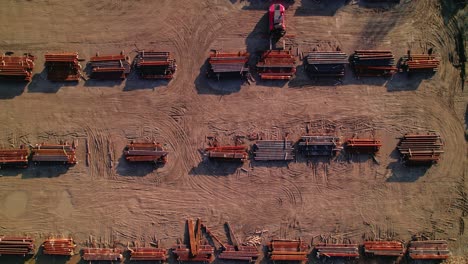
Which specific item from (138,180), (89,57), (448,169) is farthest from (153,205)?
(448,169)

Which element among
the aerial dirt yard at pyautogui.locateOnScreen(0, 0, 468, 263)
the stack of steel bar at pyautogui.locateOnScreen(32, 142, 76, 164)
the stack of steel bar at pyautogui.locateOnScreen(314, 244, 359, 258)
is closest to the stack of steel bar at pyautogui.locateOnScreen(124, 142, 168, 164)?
the aerial dirt yard at pyautogui.locateOnScreen(0, 0, 468, 263)

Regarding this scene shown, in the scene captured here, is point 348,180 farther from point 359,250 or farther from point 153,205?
point 153,205

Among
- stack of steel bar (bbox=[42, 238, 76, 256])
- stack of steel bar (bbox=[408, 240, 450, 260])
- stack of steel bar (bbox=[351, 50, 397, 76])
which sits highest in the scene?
stack of steel bar (bbox=[351, 50, 397, 76])

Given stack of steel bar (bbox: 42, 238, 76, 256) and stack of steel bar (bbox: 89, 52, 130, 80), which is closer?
stack of steel bar (bbox: 42, 238, 76, 256)

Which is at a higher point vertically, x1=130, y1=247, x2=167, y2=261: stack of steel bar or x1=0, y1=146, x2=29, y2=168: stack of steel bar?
x1=0, y1=146, x2=29, y2=168: stack of steel bar

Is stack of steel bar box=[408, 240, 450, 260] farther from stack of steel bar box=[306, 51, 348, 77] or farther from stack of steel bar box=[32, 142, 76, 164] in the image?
stack of steel bar box=[32, 142, 76, 164]

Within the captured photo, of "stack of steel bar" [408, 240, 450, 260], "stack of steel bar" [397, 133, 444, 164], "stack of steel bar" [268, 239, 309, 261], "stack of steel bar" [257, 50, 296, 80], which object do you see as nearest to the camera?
"stack of steel bar" [268, 239, 309, 261]
